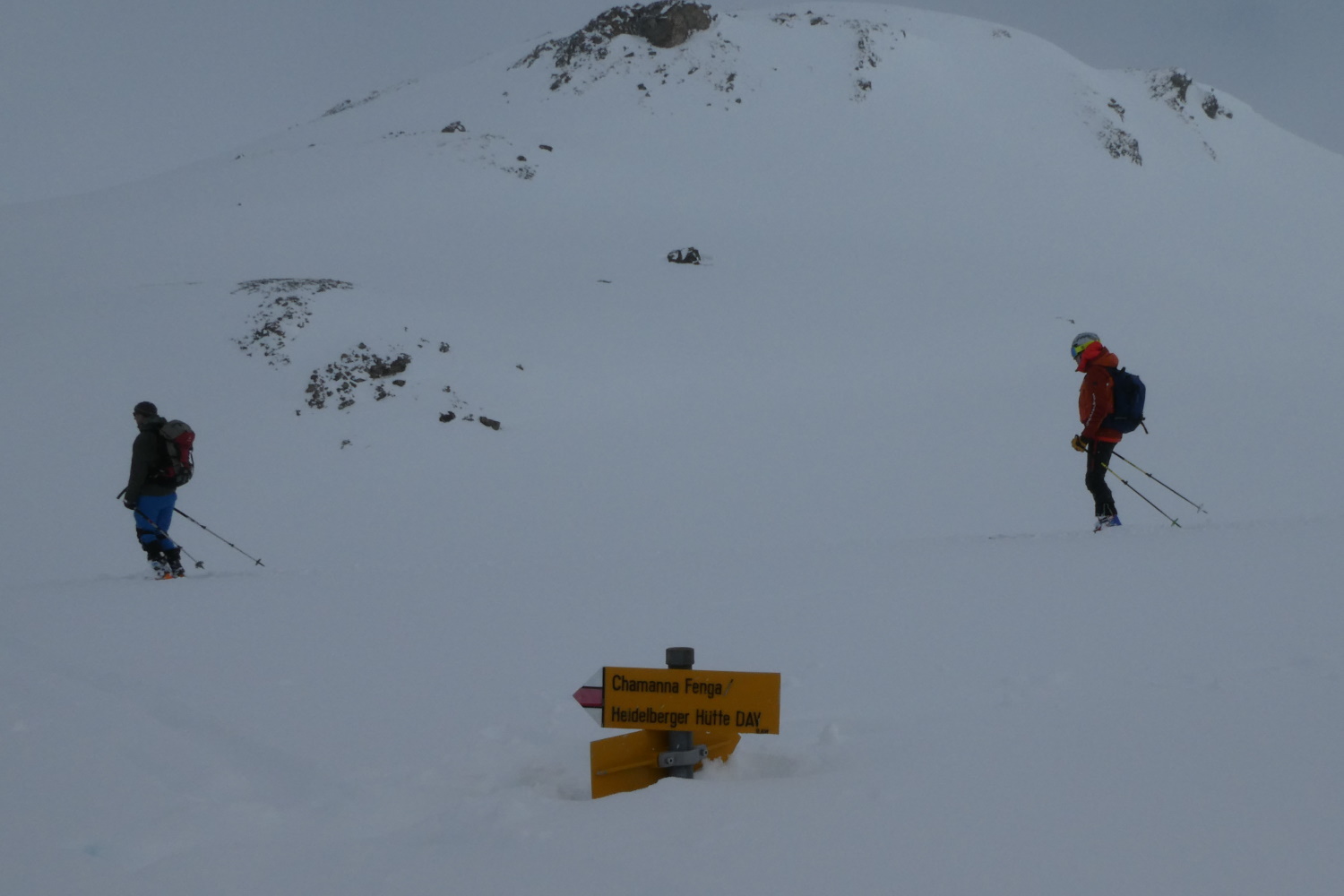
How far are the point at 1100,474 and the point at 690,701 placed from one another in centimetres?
707

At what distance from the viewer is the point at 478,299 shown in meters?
26.5

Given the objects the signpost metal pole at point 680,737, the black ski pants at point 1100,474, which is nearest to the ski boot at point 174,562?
the signpost metal pole at point 680,737

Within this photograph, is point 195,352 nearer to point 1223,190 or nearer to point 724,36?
point 724,36

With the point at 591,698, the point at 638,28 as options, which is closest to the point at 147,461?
the point at 591,698

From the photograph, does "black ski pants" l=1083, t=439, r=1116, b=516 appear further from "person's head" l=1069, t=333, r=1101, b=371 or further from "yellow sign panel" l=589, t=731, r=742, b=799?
"yellow sign panel" l=589, t=731, r=742, b=799

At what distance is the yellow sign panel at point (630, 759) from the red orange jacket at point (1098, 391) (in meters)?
6.71

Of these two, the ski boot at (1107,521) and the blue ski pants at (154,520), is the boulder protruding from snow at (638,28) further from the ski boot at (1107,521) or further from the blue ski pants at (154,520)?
the ski boot at (1107,521)

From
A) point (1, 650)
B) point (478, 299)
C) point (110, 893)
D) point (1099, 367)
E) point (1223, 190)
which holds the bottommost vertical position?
point (110, 893)

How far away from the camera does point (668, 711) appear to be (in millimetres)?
3643

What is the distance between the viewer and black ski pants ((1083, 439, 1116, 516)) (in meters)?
9.16

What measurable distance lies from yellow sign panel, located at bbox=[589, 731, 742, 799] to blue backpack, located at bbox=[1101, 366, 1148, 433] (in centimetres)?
678

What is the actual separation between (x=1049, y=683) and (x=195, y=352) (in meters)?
21.2

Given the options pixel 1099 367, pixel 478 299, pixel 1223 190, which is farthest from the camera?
pixel 1223 190

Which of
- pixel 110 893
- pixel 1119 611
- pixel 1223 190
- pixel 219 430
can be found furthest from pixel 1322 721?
pixel 1223 190
